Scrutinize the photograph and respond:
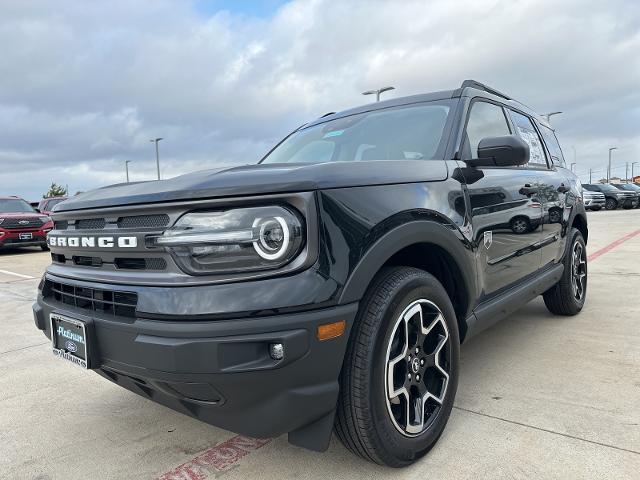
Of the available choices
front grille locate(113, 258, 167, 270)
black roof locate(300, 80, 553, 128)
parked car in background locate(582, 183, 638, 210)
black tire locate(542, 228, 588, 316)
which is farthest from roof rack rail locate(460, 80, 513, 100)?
parked car in background locate(582, 183, 638, 210)

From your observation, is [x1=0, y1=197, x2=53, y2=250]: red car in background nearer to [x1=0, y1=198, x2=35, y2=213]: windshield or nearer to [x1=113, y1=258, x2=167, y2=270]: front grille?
[x1=0, y1=198, x2=35, y2=213]: windshield

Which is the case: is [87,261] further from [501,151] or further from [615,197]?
[615,197]

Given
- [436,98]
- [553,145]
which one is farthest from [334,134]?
[553,145]

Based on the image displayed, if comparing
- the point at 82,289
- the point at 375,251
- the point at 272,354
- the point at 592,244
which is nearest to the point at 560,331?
the point at 375,251

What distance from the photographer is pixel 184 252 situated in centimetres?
171

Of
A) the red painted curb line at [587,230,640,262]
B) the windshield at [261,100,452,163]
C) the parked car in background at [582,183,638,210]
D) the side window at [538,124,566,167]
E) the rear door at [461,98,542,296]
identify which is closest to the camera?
Result: the rear door at [461,98,542,296]

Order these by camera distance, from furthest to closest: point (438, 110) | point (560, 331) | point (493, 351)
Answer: point (560, 331), point (493, 351), point (438, 110)

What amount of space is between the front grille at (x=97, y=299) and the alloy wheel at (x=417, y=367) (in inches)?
39.1

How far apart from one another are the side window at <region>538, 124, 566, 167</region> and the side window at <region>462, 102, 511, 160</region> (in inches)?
41.8

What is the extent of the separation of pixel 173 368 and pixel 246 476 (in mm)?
768

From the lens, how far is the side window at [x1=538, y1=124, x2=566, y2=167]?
4.40 metres

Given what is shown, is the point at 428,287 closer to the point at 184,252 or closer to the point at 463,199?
the point at 463,199

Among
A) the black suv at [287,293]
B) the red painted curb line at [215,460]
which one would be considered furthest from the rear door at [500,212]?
the red painted curb line at [215,460]

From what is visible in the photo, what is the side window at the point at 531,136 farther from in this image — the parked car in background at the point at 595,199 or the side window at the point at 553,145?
the parked car in background at the point at 595,199
